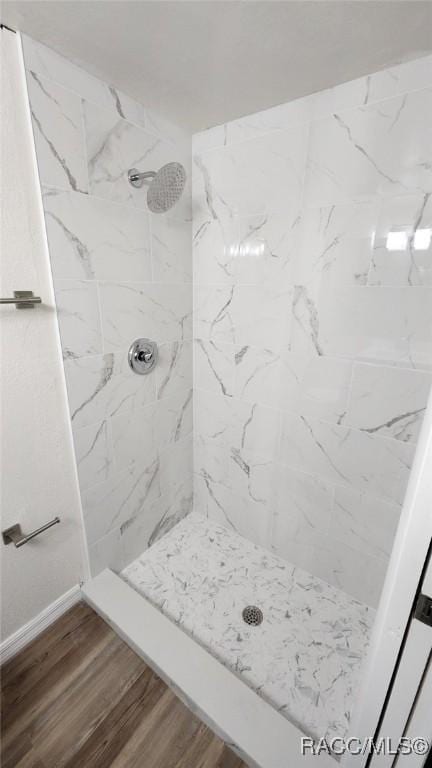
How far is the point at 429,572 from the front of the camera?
20.1 inches

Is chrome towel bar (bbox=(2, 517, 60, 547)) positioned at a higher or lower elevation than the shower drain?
higher

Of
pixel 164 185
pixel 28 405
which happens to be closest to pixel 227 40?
pixel 164 185

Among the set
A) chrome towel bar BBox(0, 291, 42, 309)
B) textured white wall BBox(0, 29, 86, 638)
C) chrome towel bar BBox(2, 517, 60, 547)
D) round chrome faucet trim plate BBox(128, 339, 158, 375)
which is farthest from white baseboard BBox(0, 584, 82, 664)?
chrome towel bar BBox(0, 291, 42, 309)

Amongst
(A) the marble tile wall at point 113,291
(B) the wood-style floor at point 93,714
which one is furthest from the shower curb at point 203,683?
(A) the marble tile wall at point 113,291

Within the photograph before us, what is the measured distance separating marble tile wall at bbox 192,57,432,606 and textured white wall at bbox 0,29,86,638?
2.44 ft

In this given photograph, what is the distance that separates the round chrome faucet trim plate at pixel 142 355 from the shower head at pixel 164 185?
20.9 inches

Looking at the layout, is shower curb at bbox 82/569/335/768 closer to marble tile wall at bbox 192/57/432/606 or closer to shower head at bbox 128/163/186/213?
marble tile wall at bbox 192/57/432/606

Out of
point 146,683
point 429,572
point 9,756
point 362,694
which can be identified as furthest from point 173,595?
point 429,572

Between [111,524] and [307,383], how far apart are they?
1.11 meters

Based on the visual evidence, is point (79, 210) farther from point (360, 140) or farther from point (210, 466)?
point (210, 466)

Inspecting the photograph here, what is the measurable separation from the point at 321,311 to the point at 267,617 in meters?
1.35

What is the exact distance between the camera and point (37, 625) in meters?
1.27

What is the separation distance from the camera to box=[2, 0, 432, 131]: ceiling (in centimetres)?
76

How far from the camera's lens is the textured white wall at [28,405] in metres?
0.89
